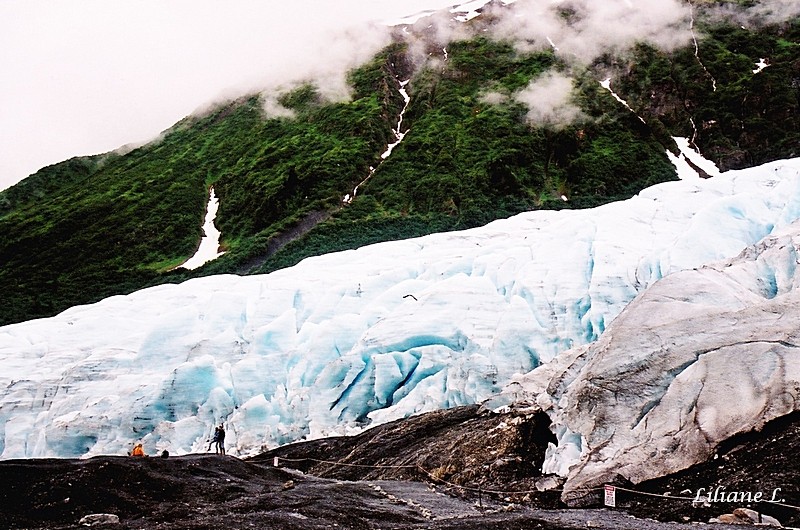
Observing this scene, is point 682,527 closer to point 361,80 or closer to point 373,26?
point 361,80

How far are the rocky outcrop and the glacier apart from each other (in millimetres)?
5777

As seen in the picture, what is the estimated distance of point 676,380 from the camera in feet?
46.5

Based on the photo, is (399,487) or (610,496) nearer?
(610,496)

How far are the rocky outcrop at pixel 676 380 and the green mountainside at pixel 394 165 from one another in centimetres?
5898

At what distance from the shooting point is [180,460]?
17.2 m

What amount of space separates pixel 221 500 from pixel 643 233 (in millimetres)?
18580

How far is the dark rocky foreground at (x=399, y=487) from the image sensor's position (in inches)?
451

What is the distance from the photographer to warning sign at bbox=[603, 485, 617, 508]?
12.3 metres

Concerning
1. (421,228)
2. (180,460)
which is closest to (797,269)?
(180,460)

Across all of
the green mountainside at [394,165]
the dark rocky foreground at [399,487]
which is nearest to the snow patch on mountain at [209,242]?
the green mountainside at [394,165]

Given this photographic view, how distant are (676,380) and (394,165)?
7964cm

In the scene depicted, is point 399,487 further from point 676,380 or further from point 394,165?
point 394,165

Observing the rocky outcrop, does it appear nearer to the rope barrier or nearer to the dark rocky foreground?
the rope barrier

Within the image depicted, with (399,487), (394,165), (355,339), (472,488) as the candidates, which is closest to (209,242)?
(394,165)
